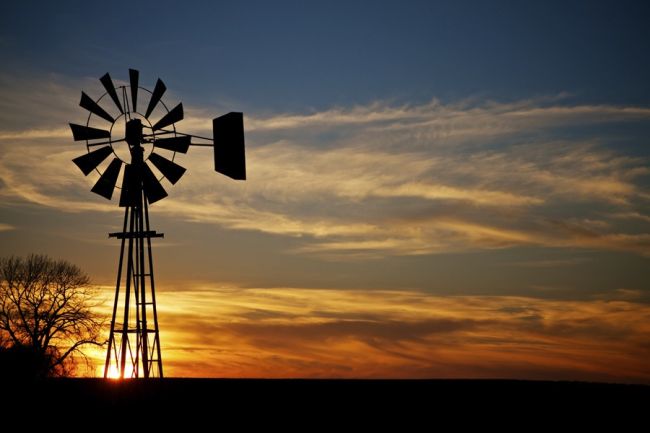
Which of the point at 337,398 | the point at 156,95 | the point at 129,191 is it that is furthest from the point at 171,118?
the point at 337,398

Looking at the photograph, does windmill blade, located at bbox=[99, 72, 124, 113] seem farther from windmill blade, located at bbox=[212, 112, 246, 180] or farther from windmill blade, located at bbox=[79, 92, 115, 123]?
windmill blade, located at bbox=[212, 112, 246, 180]

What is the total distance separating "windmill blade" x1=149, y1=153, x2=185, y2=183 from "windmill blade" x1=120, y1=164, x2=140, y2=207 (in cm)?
66

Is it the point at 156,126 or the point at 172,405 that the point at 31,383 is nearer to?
the point at 172,405

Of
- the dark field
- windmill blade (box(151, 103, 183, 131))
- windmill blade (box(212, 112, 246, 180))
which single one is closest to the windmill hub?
windmill blade (box(151, 103, 183, 131))

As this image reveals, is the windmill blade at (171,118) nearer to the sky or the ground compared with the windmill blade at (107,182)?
nearer to the sky

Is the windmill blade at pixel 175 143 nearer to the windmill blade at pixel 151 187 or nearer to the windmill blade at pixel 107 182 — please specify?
the windmill blade at pixel 151 187

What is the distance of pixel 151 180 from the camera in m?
20.1

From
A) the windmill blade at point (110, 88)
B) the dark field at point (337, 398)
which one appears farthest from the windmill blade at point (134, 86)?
the dark field at point (337, 398)

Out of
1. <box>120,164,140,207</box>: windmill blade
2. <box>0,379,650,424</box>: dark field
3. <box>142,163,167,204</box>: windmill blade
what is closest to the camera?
<box>0,379,650,424</box>: dark field

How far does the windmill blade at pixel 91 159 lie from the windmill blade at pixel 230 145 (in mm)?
2911

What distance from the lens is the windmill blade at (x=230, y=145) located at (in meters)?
20.0

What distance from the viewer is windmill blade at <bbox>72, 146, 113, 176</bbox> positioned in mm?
20375

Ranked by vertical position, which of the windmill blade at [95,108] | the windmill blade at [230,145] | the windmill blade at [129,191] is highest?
the windmill blade at [95,108]

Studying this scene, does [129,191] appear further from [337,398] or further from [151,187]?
[337,398]
